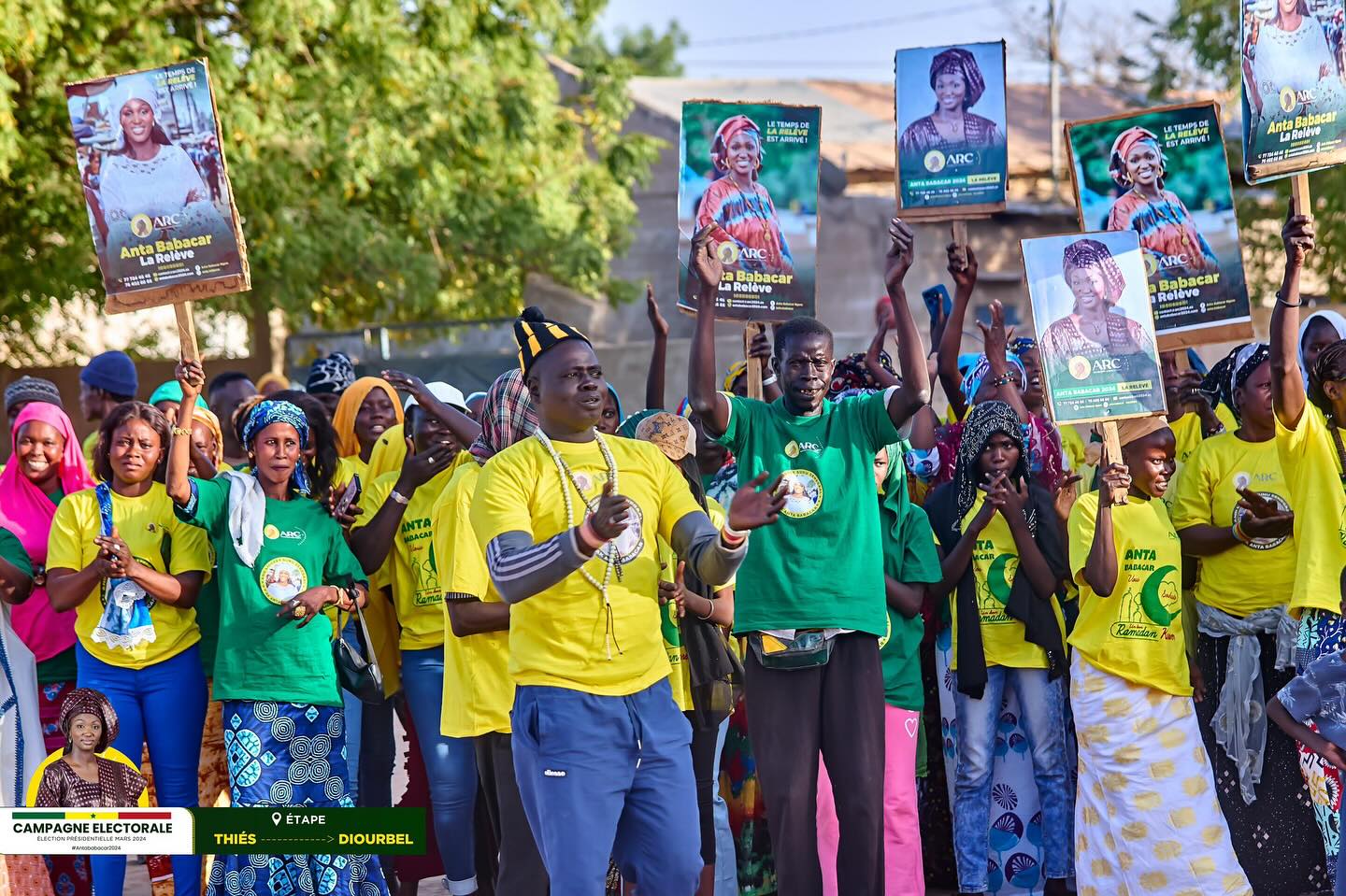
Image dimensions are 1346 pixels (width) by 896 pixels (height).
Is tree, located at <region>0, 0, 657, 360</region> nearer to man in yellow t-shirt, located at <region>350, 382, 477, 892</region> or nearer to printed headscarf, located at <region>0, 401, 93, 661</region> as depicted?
A: printed headscarf, located at <region>0, 401, 93, 661</region>

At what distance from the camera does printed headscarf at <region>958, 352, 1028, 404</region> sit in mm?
7516

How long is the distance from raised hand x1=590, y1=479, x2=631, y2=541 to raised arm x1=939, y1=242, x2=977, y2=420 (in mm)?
2180

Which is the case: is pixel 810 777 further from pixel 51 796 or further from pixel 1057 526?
pixel 51 796

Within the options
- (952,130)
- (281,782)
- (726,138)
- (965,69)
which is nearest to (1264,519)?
(952,130)

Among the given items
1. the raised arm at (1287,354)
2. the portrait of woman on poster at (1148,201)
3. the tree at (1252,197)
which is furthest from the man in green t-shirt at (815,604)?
the tree at (1252,197)

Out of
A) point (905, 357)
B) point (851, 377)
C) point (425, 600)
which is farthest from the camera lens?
point (851, 377)

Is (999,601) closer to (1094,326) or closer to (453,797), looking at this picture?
(1094,326)

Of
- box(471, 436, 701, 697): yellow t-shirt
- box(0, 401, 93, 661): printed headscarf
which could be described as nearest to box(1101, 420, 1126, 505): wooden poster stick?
box(471, 436, 701, 697): yellow t-shirt

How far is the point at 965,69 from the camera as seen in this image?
7.58 m

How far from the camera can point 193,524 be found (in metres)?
6.86

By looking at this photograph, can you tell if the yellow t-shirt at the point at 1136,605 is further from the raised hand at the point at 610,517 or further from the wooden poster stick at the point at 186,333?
the wooden poster stick at the point at 186,333

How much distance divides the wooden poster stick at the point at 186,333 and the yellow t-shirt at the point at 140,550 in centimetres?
64

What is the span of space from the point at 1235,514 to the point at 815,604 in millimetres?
2080

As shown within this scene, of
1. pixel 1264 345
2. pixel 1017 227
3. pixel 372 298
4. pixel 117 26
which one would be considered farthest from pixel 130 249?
pixel 1017 227
